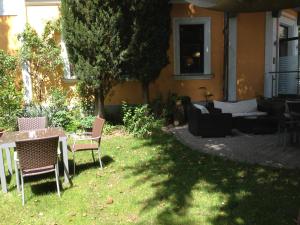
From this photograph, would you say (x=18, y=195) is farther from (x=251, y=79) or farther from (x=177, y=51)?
(x=251, y=79)

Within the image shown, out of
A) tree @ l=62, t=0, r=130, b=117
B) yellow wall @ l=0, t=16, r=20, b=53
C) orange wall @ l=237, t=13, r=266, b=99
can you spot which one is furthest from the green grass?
yellow wall @ l=0, t=16, r=20, b=53

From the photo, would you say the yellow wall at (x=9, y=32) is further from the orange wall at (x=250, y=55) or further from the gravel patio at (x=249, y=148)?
the orange wall at (x=250, y=55)

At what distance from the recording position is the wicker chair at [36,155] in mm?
5332

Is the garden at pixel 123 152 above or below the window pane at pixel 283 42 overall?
below

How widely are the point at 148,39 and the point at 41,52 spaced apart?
3330mm

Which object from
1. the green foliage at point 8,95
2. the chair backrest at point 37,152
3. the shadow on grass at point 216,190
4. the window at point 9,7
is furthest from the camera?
the window at point 9,7

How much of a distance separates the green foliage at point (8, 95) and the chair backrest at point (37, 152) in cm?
531

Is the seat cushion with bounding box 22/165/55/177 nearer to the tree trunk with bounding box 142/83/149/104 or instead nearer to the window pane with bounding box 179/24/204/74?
the tree trunk with bounding box 142/83/149/104

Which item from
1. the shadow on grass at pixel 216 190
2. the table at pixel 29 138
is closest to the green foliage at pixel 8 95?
the table at pixel 29 138

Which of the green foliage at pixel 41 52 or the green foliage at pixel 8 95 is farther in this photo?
the green foliage at pixel 41 52

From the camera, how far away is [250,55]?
12.6 meters

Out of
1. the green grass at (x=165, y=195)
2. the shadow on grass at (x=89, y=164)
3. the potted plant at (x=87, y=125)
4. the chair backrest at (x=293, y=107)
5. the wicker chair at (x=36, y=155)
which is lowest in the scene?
the green grass at (x=165, y=195)

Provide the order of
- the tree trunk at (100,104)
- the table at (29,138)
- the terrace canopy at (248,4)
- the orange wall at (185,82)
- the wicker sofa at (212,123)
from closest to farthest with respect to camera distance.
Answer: the table at (29,138), the terrace canopy at (248,4), the wicker sofa at (212,123), the tree trunk at (100,104), the orange wall at (185,82)

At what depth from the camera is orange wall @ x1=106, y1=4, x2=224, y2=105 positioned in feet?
40.3
